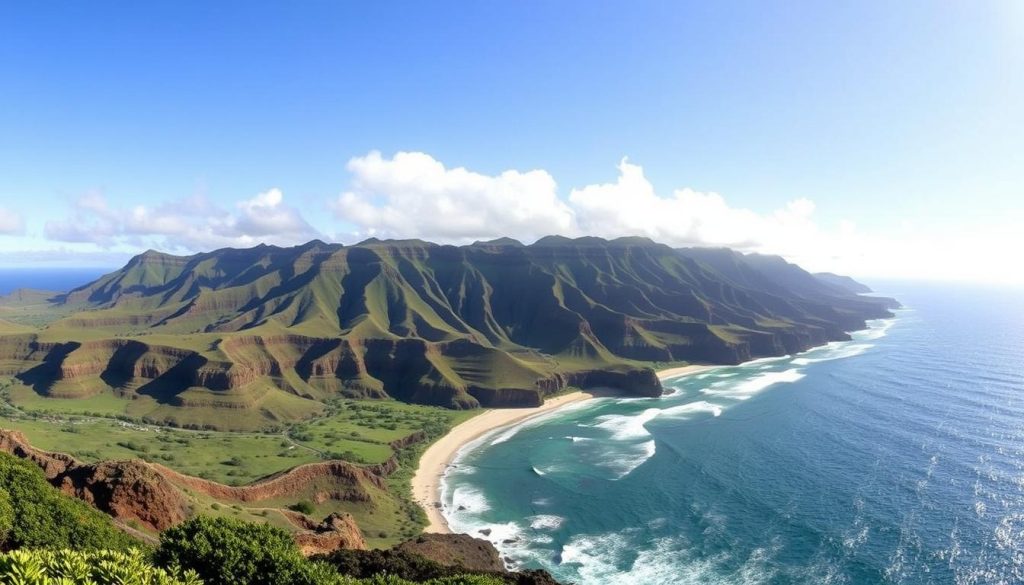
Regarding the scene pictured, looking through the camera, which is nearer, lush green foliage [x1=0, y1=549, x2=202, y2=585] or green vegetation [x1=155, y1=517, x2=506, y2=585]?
lush green foliage [x1=0, y1=549, x2=202, y2=585]

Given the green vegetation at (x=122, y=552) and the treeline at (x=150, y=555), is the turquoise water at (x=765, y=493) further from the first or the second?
the green vegetation at (x=122, y=552)

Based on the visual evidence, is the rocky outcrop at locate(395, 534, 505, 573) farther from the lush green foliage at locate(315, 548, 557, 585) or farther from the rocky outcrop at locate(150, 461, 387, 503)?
the rocky outcrop at locate(150, 461, 387, 503)

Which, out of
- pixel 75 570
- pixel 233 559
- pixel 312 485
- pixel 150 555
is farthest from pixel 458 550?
pixel 75 570

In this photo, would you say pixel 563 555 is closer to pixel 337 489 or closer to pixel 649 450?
pixel 337 489

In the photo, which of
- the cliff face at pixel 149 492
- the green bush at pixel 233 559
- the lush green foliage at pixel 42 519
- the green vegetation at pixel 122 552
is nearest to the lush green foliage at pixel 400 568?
the cliff face at pixel 149 492

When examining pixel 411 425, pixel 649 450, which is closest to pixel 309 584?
pixel 649 450

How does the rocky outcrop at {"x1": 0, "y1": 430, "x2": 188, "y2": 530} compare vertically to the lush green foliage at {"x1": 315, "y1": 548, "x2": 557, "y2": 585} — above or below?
above

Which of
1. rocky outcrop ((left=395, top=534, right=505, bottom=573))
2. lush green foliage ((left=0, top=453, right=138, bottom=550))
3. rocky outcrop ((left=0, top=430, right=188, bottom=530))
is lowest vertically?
rocky outcrop ((left=395, top=534, right=505, bottom=573))

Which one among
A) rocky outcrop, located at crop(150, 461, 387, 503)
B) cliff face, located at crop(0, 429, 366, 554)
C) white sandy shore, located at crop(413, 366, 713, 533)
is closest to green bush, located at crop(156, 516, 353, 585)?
cliff face, located at crop(0, 429, 366, 554)
